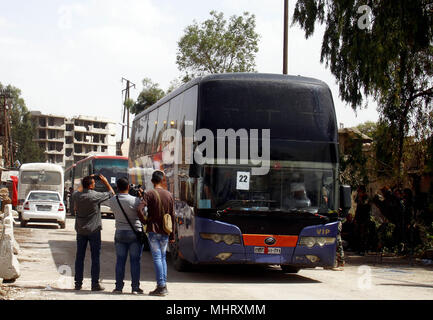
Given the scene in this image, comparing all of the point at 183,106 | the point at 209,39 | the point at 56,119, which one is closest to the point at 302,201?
the point at 183,106

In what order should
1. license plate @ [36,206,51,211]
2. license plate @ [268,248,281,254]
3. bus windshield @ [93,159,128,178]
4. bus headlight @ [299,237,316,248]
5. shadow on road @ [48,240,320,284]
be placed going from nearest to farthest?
license plate @ [268,248,281,254] → bus headlight @ [299,237,316,248] → shadow on road @ [48,240,320,284] → license plate @ [36,206,51,211] → bus windshield @ [93,159,128,178]

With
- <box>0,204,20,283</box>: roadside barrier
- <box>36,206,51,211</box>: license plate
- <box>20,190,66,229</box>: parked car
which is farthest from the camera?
<box>36,206,51,211</box>: license plate

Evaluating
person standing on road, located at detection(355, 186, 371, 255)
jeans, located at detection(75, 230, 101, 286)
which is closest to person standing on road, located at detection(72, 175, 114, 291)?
jeans, located at detection(75, 230, 101, 286)

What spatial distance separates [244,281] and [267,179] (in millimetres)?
2021

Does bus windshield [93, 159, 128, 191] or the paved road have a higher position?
bus windshield [93, 159, 128, 191]

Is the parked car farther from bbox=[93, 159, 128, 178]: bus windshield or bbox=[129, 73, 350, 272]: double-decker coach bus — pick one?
bbox=[129, 73, 350, 272]: double-decker coach bus

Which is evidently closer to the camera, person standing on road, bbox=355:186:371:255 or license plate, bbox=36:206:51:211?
person standing on road, bbox=355:186:371:255

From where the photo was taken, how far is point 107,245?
863 inches

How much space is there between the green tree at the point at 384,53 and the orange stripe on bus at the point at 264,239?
6799 millimetres

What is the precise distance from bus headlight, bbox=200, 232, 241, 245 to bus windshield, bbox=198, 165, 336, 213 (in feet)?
1.63

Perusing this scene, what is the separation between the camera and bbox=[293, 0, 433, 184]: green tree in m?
18.7

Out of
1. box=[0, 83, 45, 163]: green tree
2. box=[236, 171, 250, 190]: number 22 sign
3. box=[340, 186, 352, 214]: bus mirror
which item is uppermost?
box=[0, 83, 45, 163]: green tree

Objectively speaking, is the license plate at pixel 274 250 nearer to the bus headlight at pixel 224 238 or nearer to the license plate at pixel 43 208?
the bus headlight at pixel 224 238

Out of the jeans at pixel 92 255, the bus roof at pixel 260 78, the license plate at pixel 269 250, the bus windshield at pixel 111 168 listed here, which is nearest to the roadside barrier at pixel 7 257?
the jeans at pixel 92 255
